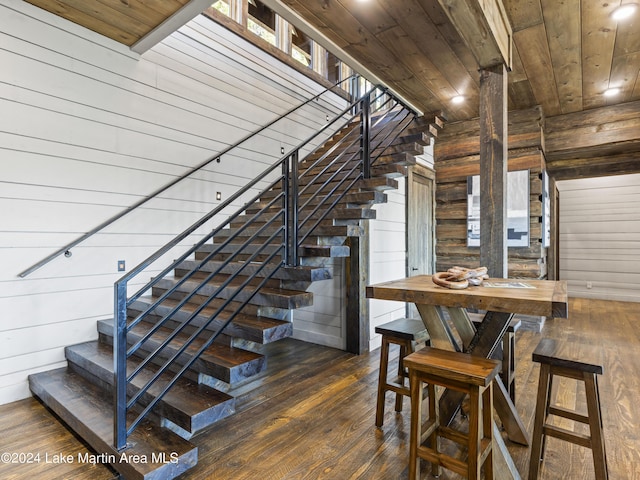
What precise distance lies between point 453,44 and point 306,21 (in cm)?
131

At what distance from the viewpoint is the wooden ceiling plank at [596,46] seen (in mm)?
2680

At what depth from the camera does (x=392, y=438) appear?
7.12ft

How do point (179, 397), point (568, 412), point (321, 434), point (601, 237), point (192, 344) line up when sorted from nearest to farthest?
point (568, 412), point (179, 397), point (321, 434), point (192, 344), point (601, 237)

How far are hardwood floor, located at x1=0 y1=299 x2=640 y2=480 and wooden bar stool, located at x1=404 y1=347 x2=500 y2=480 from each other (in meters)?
0.30

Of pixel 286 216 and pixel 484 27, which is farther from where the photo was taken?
pixel 286 216

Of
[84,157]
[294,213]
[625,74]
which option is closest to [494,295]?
[294,213]

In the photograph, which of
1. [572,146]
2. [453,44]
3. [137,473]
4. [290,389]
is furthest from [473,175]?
[137,473]

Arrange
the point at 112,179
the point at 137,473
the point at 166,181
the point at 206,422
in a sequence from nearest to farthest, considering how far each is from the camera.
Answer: the point at 137,473 → the point at 206,422 → the point at 112,179 → the point at 166,181

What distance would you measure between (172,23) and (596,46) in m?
3.80

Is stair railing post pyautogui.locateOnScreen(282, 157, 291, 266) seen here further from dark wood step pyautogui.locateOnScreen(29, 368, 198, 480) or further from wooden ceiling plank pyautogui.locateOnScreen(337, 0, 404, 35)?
dark wood step pyautogui.locateOnScreen(29, 368, 198, 480)

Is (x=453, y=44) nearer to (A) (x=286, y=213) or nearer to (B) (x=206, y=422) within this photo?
(A) (x=286, y=213)

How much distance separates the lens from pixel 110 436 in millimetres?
1841

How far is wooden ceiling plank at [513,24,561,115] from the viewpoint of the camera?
301cm

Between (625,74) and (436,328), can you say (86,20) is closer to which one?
(436,328)
